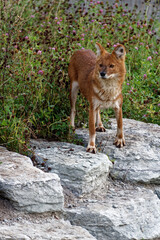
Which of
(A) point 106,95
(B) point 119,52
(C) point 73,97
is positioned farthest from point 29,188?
(C) point 73,97

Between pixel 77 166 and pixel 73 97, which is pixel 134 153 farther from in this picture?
pixel 73 97

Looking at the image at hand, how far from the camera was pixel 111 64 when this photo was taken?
527 cm

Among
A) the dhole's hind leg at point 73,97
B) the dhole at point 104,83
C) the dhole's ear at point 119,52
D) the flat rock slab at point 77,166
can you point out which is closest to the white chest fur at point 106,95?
the dhole at point 104,83

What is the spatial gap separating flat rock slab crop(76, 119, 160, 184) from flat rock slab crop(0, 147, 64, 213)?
1194 mm

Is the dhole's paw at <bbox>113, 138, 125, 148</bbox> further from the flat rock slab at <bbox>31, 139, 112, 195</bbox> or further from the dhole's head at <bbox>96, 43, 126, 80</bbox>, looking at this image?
the dhole's head at <bbox>96, 43, 126, 80</bbox>

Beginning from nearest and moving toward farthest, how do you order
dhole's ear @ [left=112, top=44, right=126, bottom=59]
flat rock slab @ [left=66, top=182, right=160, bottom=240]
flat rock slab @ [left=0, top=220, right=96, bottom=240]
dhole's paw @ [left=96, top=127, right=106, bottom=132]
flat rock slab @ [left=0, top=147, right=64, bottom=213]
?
1. flat rock slab @ [left=0, top=220, right=96, bottom=240]
2. flat rock slab @ [left=0, top=147, right=64, bottom=213]
3. flat rock slab @ [left=66, top=182, right=160, bottom=240]
4. dhole's ear @ [left=112, top=44, right=126, bottom=59]
5. dhole's paw @ [left=96, top=127, right=106, bottom=132]

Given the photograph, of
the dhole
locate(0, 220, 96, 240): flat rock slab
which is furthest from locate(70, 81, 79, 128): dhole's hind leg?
locate(0, 220, 96, 240): flat rock slab

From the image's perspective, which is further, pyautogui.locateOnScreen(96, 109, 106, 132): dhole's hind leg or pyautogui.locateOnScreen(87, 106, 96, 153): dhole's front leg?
pyautogui.locateOnScreen(96, 109, 106, 132): dhole's hind leg

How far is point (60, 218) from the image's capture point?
14.2ft

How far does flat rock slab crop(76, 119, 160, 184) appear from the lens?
5.26 metres

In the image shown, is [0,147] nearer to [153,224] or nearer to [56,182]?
[56,182]

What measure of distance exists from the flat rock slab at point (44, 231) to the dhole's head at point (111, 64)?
1943 mm

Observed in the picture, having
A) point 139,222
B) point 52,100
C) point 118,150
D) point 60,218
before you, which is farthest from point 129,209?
point 52,100

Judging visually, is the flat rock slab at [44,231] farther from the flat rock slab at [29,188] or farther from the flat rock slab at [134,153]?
the flat rock slab at [134,153]
